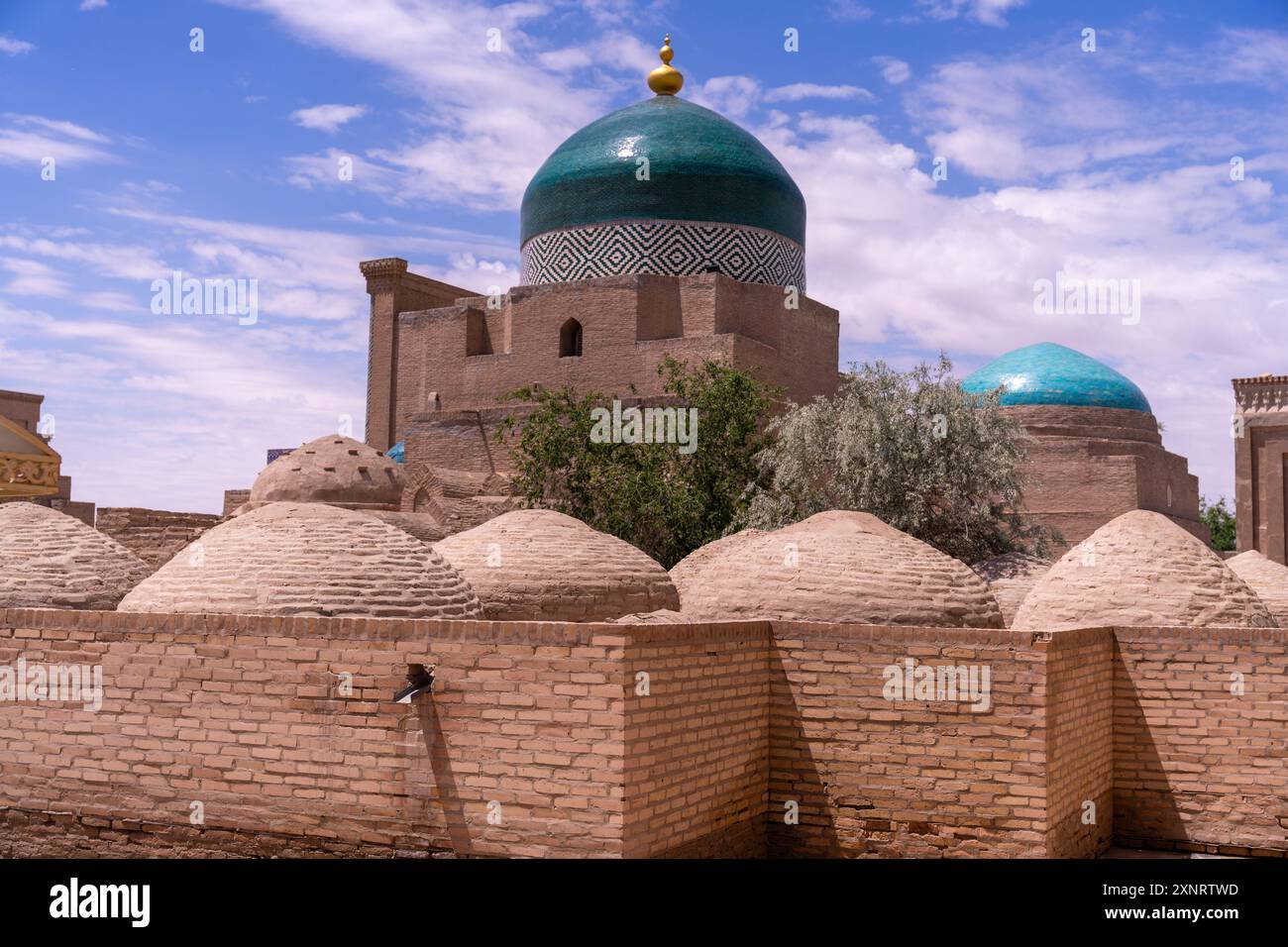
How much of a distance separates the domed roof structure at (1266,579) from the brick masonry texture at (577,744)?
4725 mm

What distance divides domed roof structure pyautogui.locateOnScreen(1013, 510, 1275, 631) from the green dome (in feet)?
47.1

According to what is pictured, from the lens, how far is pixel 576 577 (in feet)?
33.0

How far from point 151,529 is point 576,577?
864cm

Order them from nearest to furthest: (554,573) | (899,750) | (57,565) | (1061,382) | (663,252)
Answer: (899,750), (57,565), (554,573), (663,252), (1061,382)

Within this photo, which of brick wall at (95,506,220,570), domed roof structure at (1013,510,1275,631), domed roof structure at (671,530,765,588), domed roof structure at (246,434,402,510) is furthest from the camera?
brick wall at (95,506,220,570)

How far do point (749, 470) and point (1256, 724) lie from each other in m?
11.0

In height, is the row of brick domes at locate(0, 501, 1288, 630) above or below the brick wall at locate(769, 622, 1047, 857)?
above

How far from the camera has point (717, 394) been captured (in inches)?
750

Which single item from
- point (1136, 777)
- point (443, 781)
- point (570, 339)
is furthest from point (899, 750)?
point (570, 339)

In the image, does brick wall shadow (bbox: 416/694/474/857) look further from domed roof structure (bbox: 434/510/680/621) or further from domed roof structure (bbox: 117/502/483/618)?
domed roof structure (bbox: 434/510/680/621)

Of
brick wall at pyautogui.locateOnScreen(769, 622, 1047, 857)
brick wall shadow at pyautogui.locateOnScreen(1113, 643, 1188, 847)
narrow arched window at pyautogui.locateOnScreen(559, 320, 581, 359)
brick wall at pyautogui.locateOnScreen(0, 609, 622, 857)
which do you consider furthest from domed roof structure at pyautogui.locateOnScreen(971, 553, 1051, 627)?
narrow arched window at pyautogui.locateOnScreen(559, 320, 581, 359)

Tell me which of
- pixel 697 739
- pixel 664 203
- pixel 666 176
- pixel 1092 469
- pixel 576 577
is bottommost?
pixel 697 739

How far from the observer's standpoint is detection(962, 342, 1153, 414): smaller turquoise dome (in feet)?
80.6

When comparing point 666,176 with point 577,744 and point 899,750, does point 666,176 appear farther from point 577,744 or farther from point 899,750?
point 577,744
